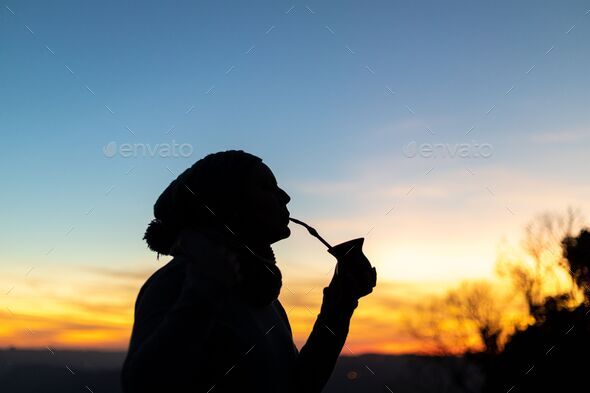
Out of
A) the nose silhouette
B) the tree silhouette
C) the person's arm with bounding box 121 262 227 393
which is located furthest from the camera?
the tree silhouette

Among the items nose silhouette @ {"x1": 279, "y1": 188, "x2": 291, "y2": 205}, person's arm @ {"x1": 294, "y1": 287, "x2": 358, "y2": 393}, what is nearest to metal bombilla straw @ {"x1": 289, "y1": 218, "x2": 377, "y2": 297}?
person's arm @ {"x1": 294, "y1": 287, "x2": 358, "y2": 393}

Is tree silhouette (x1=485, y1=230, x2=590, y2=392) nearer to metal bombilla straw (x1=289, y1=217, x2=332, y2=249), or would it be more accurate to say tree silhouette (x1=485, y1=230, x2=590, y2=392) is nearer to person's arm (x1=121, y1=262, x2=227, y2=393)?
metal bombilla straw (x1=289, y1=217, x2=332, y2=249)

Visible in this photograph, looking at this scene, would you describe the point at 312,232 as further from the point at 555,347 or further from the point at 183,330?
the point at 555,347

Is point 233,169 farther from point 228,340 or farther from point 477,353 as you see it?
point 477,353

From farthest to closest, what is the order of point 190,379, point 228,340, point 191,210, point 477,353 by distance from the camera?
point 477,353, point 191,210, point 228,340, point 190,379

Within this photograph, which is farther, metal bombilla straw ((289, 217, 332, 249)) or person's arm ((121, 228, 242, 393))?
metal bombilla straw ((289, 217, 332, 249))

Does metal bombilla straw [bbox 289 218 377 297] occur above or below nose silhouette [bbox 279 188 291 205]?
below

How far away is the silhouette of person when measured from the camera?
5.46ft

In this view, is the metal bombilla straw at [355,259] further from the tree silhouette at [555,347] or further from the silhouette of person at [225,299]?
the tree silhouette at [555,347]

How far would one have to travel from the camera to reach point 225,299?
1.76 meters

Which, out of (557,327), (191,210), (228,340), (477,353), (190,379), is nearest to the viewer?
(190,379)

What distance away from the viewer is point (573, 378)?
14500 mm

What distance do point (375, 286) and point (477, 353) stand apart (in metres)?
16.4

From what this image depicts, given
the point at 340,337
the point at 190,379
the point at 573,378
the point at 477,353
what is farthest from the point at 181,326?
the point at 477,353
